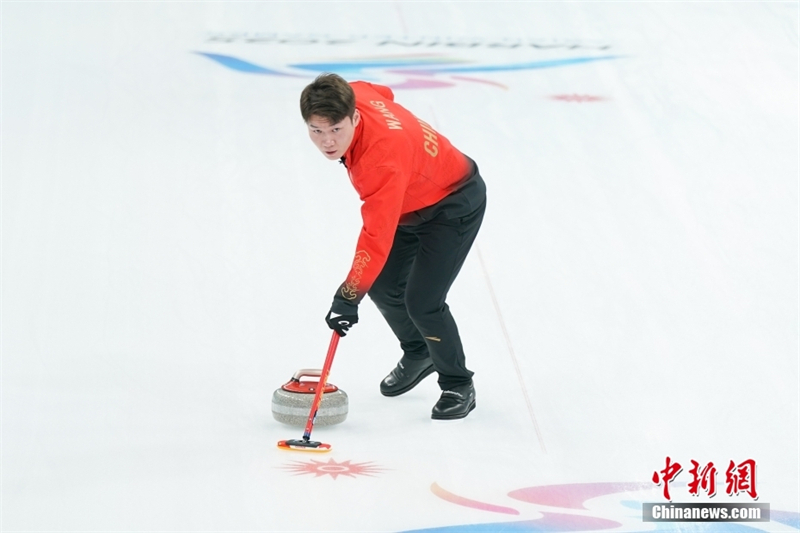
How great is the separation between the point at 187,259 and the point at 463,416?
1.39m

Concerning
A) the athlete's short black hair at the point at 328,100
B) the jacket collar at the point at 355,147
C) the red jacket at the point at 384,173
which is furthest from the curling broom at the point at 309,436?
the athlete's short black hair at the point at 328,100

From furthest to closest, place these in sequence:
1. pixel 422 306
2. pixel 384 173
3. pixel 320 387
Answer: pixel 422 306
pixel 320 387
pixel 384 173

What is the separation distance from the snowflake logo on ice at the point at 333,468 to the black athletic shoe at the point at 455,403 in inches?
16.2

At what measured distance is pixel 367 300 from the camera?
13.0ft

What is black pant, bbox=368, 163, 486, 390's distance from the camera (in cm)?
303

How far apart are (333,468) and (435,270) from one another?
0.63 metres

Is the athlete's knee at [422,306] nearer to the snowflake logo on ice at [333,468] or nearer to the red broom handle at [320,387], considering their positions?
the red broom handle at [320,387]

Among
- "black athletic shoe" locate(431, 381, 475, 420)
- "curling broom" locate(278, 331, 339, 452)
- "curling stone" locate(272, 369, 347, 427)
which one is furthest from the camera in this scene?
"black athletic shoe" locate(431, 381, 475, 420)

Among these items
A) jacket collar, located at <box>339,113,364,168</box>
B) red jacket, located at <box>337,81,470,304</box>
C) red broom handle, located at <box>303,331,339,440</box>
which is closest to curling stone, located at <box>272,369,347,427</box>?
red broom handle, located at <box>303,331,339,440</box>

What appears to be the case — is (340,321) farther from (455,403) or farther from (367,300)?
A: (367,300)

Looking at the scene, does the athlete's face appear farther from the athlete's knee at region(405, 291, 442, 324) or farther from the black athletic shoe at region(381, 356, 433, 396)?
the black athletic shoe at region(381, 356, 433, 396)

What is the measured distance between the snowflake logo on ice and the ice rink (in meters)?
0.01

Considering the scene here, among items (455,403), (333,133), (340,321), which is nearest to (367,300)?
(455,403)

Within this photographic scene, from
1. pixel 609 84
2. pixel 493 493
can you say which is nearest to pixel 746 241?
pixel 609 84
